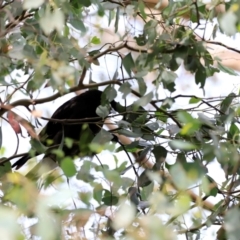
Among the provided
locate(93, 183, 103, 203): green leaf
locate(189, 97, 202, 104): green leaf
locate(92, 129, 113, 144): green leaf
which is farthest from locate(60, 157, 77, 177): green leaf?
locate(189, 97, 202, 104): green leaf

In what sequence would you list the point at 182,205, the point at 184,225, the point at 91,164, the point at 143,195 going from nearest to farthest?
the point at 182,205, the point at 91,164, the point at 184,225, the point at 143,195

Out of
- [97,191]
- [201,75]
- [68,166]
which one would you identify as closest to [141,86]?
[201,75]

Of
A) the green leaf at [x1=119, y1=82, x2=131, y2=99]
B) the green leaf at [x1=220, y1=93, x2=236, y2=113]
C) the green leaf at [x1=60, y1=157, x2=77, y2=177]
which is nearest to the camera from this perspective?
the green leaf at [x1=60, y1=157, x2=77, y2=177]

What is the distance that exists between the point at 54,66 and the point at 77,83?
25 centimetres

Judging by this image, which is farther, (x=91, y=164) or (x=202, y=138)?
(x=202, y=138)

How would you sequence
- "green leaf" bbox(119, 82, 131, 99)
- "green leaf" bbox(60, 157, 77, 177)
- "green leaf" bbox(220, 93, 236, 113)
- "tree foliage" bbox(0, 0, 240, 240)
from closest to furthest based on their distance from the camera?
"green leaf" bbox(60, 157, 77, 177), "tree foliage" bbox(0, 0, 240, 240), "green leaf" bbox(119, 82, 131, 99), "green leaf" bbox(220, 93, 236, 113)

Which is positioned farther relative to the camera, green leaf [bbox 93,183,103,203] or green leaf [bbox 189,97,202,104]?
green leaf [bbox 189,97,202,104]

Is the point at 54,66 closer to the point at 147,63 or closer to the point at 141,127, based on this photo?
the point at 147,63

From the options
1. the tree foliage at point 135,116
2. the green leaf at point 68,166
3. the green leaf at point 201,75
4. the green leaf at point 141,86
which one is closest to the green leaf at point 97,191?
the tree foliage at point 135,116

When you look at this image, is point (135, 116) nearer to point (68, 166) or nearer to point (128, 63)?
point (128, 63)

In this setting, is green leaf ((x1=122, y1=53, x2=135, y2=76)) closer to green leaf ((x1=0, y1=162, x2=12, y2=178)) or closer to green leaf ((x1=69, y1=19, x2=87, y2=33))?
green leaf ((x1=69, y1=19, x2=87, y2=33))

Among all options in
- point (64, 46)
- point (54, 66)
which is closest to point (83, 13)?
point (64, 46)

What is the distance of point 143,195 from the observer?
1429 millimetres

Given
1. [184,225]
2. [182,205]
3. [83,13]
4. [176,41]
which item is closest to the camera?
[182,205]
